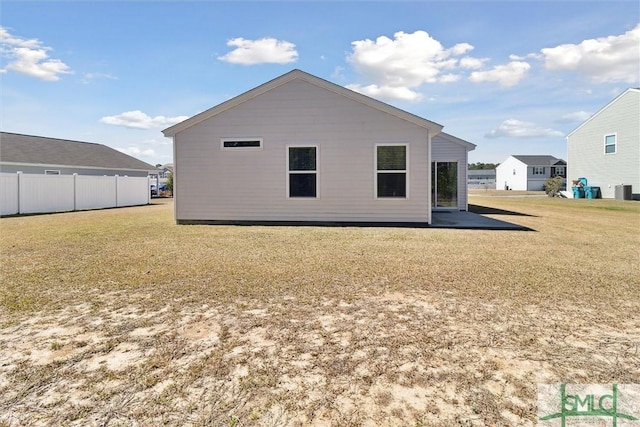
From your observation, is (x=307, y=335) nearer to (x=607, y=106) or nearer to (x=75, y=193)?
(x=75, y=193)

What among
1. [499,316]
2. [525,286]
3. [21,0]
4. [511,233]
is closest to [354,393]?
[499,316]

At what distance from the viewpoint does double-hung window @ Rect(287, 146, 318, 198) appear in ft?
36.7

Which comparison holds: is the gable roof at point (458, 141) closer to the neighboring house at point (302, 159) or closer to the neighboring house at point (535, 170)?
the neighboring house at point (302, 159)

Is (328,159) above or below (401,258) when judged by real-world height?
above

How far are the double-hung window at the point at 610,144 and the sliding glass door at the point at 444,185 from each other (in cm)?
1664

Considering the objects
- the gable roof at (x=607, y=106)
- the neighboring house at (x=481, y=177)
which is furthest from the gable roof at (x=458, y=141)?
the neighboring house at (x=481, y=177)

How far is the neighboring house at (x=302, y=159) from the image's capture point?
35.4 feet

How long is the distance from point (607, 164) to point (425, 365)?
29.7m

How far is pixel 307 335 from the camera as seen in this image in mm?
3164

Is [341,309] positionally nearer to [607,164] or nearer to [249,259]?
[249,259]

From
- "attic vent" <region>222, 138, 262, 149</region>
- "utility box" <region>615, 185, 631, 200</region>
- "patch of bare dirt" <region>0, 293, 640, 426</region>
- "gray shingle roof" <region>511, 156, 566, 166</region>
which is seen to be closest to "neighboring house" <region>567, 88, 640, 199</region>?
"utility box" <region>615, 185, 631, 200</region>

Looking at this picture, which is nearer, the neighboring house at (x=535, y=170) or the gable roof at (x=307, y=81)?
the gable roof at (x=307, y=81)

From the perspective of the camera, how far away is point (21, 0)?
967 centimetres

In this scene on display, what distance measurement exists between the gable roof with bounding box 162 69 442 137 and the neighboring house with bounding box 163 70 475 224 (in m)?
0.03
